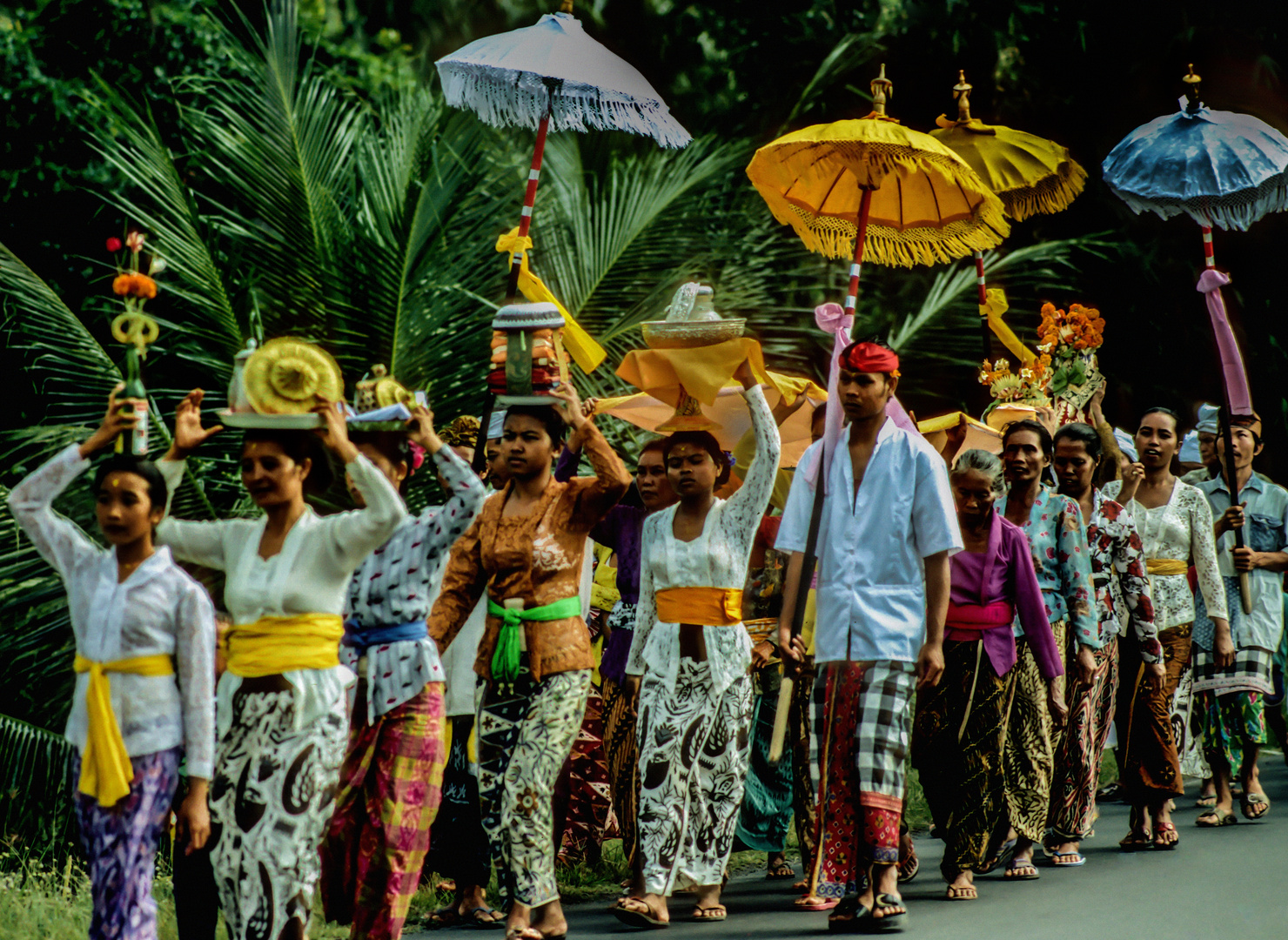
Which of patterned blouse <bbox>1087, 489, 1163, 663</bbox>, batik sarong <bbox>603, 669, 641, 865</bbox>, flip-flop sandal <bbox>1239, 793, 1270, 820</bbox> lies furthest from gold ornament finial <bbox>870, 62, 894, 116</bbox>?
flip-flop sandal <bbox>1239, 793, 1270, 820</bbox>

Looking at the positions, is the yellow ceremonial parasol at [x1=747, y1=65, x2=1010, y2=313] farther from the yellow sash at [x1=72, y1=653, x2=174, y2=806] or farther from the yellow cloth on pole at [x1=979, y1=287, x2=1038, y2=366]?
the yellow sash at [x1=72, y1=653, x2=174, y2=806]

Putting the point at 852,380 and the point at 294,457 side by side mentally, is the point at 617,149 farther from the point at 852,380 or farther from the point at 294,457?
the point at 294,457

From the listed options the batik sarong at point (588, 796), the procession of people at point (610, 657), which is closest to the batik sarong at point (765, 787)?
the procession of people at point (610, 657)

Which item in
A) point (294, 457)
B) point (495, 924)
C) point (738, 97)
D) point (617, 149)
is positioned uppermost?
point (738, 97)

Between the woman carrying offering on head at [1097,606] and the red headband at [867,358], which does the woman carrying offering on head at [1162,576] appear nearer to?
the woman carrying offering on head at [1097,606]

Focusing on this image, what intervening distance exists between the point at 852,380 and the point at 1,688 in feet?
16.5

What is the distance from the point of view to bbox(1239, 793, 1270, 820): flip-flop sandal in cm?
998

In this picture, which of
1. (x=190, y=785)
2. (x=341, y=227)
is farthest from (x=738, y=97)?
(x=190, y=785)

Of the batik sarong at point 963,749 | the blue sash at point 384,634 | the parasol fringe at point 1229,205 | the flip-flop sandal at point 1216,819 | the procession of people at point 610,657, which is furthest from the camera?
the parasol fringe at point 1229,205

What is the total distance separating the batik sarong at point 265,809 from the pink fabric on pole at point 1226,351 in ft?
22.3

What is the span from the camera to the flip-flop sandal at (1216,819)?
9.80 m

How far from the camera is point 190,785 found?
4977 millimetres

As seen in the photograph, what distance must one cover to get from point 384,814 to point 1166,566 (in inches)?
233

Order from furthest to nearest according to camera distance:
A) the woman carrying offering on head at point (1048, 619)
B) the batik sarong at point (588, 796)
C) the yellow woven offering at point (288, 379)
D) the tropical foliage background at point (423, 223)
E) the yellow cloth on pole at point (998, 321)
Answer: the yellow cloth on pole at point (998, 321) → the tropical foliage background at point (423, 223) → the batik sarong at point (588, 796) → the woman carrying offering on head at point (1048, 619) → the yellow woven offering at point (288, 379)
